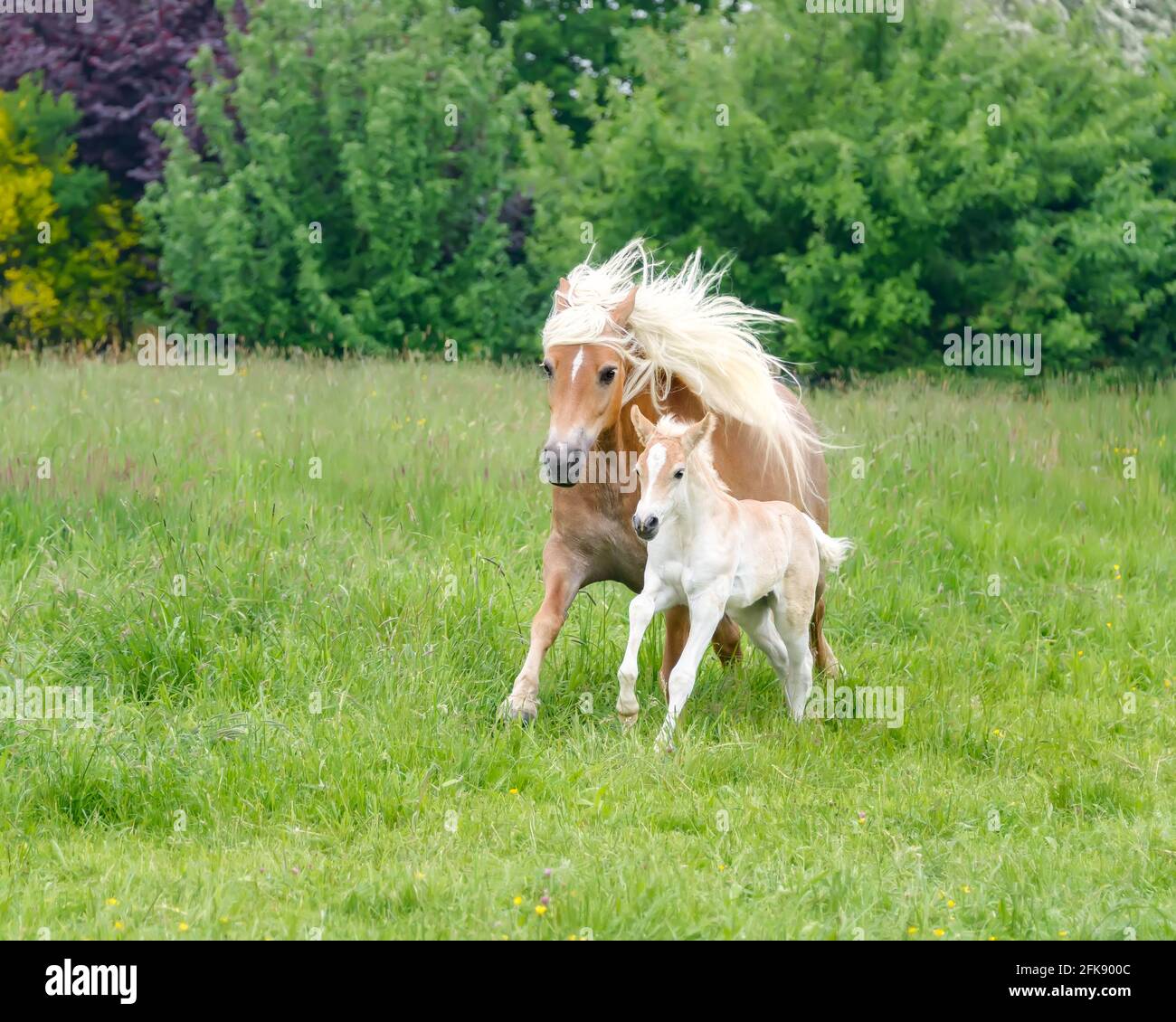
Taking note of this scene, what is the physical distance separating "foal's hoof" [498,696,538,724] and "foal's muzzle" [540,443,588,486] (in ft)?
3.42

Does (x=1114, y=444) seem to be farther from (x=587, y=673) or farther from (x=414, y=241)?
(x=414, y=241)

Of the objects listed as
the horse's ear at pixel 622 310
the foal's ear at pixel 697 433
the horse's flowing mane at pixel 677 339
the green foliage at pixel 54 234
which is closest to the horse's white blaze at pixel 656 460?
the foal's ear at pixel 697 433

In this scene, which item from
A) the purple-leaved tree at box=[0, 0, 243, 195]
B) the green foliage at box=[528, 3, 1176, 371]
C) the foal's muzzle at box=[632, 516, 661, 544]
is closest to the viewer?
the foal's muzzle at box=[632, 516, 661, 544]

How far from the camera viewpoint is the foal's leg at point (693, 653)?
6.12 meters

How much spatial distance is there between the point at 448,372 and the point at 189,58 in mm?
11165

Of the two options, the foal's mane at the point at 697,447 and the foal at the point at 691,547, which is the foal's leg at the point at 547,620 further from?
the foal's mane at the point at 697,447

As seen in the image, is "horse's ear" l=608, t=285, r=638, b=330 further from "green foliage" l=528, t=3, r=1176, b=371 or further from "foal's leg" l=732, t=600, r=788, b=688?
"green foliage" l=528, t=3, r=1176, b=371

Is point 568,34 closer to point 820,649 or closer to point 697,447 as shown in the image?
point 820,649

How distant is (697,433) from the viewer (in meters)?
6.12

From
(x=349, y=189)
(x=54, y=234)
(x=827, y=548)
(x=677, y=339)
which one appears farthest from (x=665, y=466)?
(x=54, y=234)

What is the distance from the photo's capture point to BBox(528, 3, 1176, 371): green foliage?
1605 centimetres

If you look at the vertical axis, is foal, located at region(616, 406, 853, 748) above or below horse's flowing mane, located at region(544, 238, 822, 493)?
below

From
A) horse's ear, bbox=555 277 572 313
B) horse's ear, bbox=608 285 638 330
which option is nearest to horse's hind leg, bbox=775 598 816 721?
horse's ear, bbox=608 285 638 330

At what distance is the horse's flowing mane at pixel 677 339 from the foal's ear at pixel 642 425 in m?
0.36
